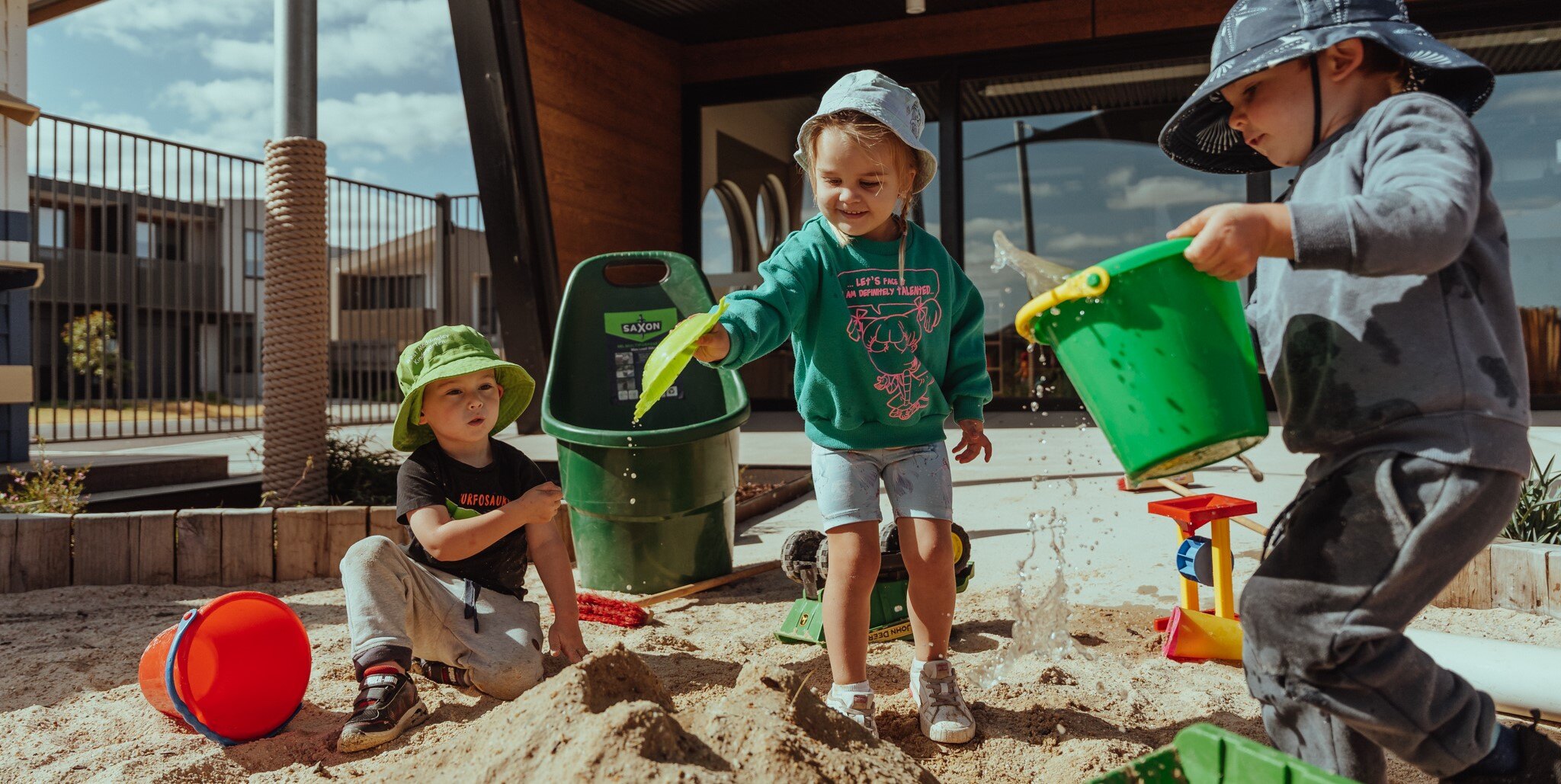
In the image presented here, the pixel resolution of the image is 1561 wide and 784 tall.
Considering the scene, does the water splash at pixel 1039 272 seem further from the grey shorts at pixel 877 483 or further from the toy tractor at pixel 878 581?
the toy tractor at pixel 878 581

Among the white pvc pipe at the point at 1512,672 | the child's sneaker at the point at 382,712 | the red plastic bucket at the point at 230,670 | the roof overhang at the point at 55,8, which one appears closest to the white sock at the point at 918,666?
the white pvc pipe at the point at 1512,672


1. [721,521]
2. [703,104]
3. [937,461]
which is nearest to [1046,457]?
[721,521]

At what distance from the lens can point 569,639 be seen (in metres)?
2.26

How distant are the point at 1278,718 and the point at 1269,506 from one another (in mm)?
2818

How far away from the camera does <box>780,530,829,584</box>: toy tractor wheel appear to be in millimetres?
2445

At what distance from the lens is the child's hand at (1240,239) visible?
1.14 meters

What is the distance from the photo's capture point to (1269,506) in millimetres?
3877

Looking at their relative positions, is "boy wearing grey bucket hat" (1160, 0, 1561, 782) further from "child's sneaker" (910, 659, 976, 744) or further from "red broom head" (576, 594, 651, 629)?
"red broom head" (576, 594, 651, 629)

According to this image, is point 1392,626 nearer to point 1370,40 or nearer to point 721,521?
point 1370,40

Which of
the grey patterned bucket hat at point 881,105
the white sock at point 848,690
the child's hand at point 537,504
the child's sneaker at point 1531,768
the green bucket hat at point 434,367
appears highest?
the grey patterned bucket hat at point 881,105

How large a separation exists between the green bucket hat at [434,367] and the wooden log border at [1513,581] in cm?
239

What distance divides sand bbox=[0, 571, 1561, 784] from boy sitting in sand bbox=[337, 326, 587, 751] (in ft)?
0.33

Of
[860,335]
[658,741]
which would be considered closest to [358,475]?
[860,335]

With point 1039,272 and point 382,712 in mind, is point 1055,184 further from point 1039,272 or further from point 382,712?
point 382,712
